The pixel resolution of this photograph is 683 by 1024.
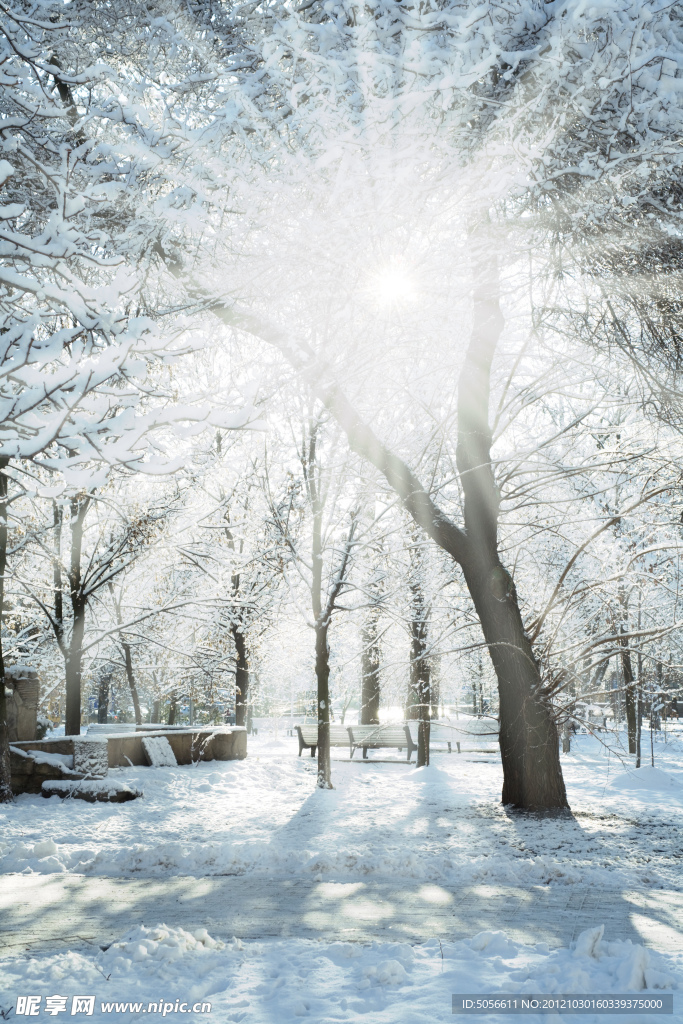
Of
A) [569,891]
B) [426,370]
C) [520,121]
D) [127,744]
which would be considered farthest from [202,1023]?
[127,744]

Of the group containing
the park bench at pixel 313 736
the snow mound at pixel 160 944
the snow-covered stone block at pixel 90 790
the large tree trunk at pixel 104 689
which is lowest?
the large tree trunk at pixel 104 689

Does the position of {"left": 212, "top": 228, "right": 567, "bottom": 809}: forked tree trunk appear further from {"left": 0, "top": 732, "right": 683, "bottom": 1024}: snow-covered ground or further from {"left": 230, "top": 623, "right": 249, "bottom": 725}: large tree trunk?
{"left": 230, "top": 623, "right": 249, "bottom": 725}: large tree trunk

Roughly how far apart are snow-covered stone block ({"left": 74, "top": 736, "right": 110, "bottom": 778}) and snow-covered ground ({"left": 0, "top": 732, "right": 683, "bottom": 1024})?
71 cm

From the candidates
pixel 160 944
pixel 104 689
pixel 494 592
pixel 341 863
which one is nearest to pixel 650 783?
pixel 494 592

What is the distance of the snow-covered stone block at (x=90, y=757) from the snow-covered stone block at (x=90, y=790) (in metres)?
0.31

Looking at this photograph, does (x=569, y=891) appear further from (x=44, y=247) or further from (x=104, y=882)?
(x=44, y=247)

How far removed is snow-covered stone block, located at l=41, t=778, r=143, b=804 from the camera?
30.3 feet

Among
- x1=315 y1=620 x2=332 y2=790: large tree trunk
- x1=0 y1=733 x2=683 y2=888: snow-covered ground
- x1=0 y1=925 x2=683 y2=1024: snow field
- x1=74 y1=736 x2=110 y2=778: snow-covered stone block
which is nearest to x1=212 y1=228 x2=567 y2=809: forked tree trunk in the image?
x1=0 y1=733 x2=683 y2=888: snow-covered ground

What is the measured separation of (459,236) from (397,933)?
4.88 meters

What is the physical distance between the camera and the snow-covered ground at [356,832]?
5312 millimetres

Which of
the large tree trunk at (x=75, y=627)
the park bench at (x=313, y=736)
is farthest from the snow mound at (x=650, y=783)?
the large tree trunk at (x=75, y=627)

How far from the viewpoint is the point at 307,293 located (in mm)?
4996

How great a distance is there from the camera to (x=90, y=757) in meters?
9.93

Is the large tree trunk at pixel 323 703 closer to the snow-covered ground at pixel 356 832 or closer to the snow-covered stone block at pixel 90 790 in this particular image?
the snow-covered ground at pixel 356 832
